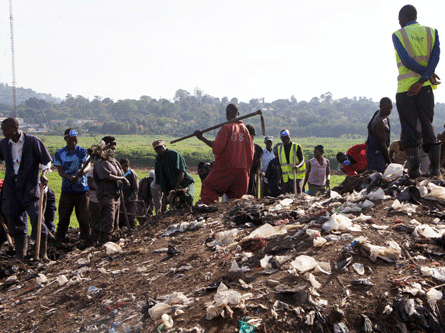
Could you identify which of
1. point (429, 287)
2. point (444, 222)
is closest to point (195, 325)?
point (429, 287)

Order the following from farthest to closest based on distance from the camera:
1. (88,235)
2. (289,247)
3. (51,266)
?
(88,235) < (51,266) < (289,247)

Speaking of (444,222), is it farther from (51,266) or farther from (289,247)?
(51,266)

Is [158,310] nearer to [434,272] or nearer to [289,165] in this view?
[434,272]

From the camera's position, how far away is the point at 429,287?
302 centimetres

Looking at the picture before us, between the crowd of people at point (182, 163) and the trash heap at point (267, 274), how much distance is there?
641 mm

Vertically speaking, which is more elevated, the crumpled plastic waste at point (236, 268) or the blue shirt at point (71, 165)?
the blue shirt at point (71, 165)

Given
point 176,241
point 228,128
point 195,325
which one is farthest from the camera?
point 228,128

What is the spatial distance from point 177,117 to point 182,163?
10700 cm

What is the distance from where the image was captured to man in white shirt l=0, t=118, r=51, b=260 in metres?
5.50

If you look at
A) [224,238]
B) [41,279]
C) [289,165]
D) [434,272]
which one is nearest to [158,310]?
[224,238]

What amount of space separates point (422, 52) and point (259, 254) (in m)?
2.91

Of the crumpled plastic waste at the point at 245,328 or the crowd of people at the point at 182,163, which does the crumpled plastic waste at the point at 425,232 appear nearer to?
the crowd of people at the point at 182,163

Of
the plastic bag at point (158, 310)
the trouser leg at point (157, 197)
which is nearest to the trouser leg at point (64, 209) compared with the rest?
the trouser leg at point (157, 197)

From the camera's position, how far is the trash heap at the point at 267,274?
9.31ft
